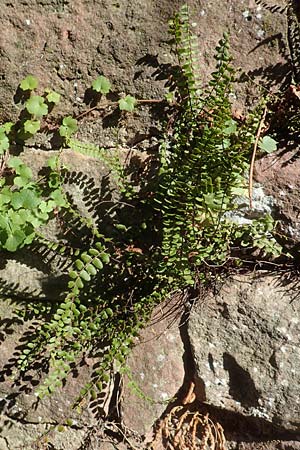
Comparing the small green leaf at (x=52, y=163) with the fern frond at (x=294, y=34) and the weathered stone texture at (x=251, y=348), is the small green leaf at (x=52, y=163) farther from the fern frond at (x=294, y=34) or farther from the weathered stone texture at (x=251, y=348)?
the fern frond at (x=294, y=34)

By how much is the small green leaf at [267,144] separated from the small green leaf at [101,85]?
0.79 meters

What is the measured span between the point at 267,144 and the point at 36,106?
1125 millimetres

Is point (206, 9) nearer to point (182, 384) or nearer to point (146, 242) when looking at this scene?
point (146, 242)

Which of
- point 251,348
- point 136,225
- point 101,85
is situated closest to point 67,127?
point 101,85

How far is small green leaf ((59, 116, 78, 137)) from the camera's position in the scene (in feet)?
9.06

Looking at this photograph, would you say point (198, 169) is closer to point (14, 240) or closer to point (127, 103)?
point (127, 103)

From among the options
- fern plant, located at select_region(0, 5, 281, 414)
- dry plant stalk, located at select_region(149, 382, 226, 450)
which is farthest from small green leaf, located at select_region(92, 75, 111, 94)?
dry plant stalk, located at select_region(149, 382, 226, 450)

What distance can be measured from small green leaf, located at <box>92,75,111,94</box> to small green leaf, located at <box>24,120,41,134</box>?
34 centimetres

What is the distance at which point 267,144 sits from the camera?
261 centimetres

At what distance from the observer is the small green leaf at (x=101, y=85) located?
271 centimetres

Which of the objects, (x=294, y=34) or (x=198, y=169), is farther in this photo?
(x=294, y=34)

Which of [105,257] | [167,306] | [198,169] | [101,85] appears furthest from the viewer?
[167,306]

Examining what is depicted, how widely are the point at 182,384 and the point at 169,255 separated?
2.50ft

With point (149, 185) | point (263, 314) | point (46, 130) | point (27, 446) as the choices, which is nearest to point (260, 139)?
point (149, 185)
